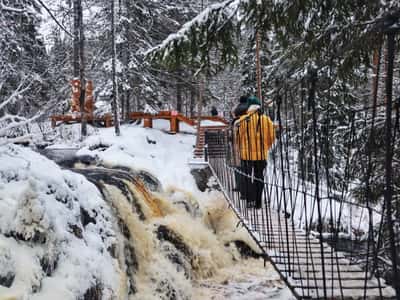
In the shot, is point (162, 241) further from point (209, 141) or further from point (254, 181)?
point (209, 141)

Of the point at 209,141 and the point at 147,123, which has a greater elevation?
the point at 147,123

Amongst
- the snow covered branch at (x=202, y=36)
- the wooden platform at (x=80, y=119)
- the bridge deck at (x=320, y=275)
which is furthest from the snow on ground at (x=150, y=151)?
the bridge deck at (x=320, y=275)

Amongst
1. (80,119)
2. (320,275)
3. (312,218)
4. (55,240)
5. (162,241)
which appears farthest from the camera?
(80,119)

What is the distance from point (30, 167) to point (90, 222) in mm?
877

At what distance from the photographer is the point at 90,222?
4.30 m

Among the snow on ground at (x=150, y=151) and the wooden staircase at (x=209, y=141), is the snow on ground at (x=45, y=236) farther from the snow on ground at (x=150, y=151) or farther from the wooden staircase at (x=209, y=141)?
the wooden staircase at (x=209, y=141)

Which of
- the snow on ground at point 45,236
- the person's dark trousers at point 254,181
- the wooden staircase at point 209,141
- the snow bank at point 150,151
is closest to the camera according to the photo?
the snow on ground at point 45,236

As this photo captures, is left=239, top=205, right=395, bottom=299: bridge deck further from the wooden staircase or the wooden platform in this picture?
the wooden platform

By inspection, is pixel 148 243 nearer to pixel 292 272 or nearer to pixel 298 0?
pixel 292 272

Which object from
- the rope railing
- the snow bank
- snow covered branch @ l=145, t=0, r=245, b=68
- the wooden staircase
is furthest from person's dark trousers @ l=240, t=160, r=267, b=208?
the wooden staircase

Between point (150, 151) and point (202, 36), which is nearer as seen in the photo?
point (202, 36)

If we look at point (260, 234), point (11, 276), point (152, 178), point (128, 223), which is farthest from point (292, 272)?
point (152, 178)

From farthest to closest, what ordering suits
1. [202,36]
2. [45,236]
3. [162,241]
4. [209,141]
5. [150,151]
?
1. [209,141]
2. [150,151]
3. [162,241]
4. [45,236]
5. [202,36]

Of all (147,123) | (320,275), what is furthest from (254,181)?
(147,123)
